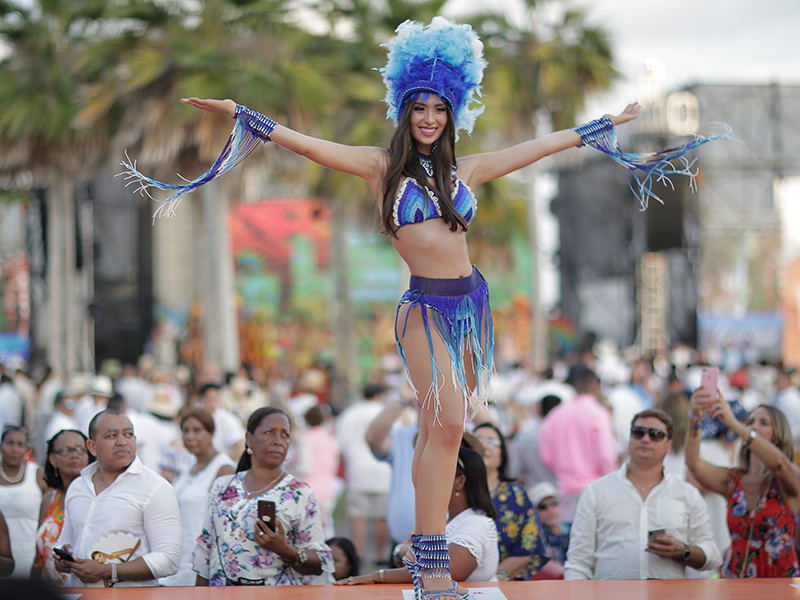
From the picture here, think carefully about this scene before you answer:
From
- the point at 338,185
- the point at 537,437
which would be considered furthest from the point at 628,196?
the point at 537,437

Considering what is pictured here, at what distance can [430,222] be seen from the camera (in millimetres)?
3443

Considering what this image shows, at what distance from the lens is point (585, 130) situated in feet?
12.6

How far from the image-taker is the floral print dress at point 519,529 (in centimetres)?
473

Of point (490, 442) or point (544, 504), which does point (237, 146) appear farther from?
point (544, 504)

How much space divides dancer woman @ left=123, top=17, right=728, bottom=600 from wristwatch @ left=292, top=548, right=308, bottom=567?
2.00 ft

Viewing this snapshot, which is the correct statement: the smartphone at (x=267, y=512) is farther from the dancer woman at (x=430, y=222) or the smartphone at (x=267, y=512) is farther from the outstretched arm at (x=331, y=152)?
the outstretched arm at (x=331, y=152)

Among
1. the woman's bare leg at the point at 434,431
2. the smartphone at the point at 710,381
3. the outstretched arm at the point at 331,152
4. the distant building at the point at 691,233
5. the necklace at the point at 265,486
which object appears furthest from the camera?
the distant building at the point at 691,233

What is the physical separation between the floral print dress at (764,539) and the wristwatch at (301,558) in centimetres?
210

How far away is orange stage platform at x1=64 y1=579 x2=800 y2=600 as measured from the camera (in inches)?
138

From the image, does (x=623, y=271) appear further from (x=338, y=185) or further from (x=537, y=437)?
(x=537, y=437)

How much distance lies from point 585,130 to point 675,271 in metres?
21.5

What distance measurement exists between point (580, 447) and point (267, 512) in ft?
12.3

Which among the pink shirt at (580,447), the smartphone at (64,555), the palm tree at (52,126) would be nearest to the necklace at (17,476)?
the smartphone at (64,555)

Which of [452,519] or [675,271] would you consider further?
[675,271]
